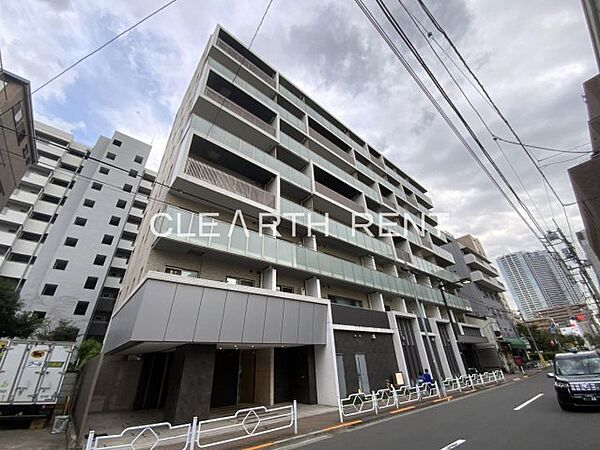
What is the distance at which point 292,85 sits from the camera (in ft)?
83.2

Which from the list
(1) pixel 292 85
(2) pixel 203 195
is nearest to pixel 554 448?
(2) pixel 203 195

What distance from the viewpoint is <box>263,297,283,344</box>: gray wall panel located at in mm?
11805

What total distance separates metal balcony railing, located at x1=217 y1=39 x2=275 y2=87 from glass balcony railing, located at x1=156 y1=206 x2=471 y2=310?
13874 mm

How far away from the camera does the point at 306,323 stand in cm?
1339

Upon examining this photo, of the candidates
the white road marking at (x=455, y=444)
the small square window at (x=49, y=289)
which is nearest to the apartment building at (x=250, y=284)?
the white road marking at (x=455, y=444)

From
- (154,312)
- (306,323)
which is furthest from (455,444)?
(154,312)

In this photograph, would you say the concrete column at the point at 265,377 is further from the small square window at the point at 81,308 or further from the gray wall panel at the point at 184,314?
the small square window at the point at 81,308

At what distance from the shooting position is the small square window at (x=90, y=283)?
101ft

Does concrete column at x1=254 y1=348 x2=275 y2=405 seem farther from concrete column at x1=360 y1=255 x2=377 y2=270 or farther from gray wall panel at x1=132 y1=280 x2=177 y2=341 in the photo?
concrete column at x1=360 y1=255 x2=377 y2=270

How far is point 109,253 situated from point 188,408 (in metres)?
32.3

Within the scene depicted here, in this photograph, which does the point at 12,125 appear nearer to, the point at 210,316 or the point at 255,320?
the point at 210,316

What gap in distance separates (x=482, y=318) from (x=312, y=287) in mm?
29104

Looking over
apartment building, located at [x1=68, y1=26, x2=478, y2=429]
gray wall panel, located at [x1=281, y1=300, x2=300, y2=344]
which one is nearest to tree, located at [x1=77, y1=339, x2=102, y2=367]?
apartment building, located at [x1=68, y1=26, x2=478, y2=429]

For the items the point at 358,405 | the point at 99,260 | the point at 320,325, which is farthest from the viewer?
the point at 99,260
